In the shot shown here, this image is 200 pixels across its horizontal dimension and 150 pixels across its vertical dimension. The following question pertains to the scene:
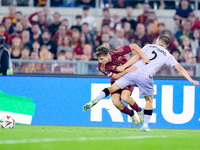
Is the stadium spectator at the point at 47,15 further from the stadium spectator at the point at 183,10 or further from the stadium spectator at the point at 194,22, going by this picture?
the stadium spectator at the point at 194,22

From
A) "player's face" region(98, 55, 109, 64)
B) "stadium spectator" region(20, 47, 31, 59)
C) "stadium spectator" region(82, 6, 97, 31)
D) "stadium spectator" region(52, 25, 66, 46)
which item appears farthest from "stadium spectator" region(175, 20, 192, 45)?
"player's face" region(98, 55, 109, 64)

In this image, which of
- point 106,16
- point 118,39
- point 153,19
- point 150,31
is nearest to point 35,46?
point 118,39

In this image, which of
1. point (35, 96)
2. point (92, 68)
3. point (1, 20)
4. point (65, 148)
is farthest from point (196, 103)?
point (1, 20)

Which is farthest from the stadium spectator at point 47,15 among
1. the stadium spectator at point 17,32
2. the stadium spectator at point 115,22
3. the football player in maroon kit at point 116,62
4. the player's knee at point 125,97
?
the player's knee at point 125,97

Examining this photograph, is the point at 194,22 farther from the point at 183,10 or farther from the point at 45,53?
the point at 45,53

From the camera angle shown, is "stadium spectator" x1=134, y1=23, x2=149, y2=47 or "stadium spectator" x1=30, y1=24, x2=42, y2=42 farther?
"stadium spectator" x1=30, y1=24, x2=42, y2=42

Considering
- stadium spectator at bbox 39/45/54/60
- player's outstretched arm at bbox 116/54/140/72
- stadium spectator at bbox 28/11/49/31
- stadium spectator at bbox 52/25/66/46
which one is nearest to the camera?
player's outstretched arm at bbox 116/54/140/72

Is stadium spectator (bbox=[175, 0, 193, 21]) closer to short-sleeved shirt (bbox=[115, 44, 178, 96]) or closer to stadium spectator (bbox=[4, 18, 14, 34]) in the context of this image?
stadium spectator (bbox=[4, 18, 14, 34])

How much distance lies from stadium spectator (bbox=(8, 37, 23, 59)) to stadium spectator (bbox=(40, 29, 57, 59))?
2.43 feet

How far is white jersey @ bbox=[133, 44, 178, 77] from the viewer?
9758mm

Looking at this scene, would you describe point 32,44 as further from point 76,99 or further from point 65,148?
point 65,148

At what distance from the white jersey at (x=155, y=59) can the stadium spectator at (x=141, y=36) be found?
5799 mm

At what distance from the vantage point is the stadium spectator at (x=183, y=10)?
16.7m

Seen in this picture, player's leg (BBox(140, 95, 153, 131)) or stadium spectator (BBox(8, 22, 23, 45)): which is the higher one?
stadium spectator (BBox(8, 22, 23, 45))
